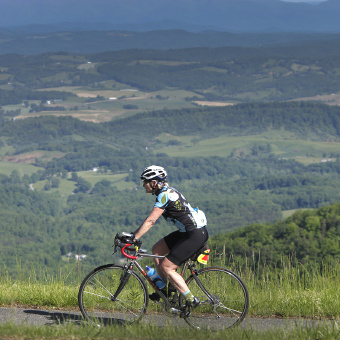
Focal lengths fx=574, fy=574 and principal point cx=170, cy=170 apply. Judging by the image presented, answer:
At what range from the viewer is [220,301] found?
6910 millimetres

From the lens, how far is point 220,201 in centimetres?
19338

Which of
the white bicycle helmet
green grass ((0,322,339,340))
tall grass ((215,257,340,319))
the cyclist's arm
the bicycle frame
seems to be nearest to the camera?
green grass ((0,322,339,340))

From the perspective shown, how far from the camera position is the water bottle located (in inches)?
265

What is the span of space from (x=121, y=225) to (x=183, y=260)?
174715 mm

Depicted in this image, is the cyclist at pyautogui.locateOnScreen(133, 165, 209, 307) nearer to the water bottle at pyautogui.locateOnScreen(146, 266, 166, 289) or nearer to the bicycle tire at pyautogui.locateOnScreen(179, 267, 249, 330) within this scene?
the water bottle at pyautogui.locateOnScreen(146, 266, 166, 289)

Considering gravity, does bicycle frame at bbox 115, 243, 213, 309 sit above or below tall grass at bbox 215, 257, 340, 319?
above

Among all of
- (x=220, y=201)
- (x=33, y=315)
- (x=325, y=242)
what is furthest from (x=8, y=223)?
(x=33, y=315)

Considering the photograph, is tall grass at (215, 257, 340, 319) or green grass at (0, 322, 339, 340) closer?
green grass at (0, 322, 339, 340)

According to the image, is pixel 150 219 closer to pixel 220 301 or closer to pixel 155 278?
pixel 155 278

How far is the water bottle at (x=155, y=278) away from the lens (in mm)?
6719

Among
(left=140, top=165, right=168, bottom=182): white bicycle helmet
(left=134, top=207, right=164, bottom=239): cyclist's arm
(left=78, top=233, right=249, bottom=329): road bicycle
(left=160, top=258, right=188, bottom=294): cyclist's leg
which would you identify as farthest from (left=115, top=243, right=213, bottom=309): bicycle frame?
(left=140, top=165, right=168, bottom=182): white bicycle helmet

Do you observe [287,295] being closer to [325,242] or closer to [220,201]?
[325,242]

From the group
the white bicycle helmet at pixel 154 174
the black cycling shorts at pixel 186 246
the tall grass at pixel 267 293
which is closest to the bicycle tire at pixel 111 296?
the black cycling shorts at pixel 186 246

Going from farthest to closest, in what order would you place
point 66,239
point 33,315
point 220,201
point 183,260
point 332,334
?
point 220,201 → point 66,239 → point 33,315 → point 183,260 → point 332,334
